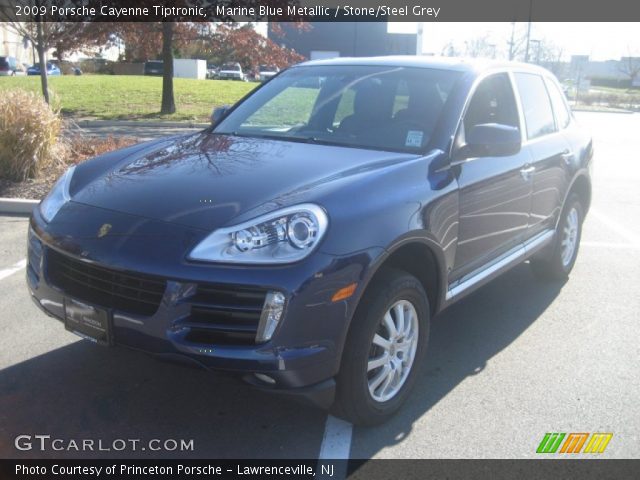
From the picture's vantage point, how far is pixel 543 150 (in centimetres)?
486

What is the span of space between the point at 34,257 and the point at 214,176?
1.01 metres

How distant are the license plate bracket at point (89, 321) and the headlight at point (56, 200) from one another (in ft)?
1.74

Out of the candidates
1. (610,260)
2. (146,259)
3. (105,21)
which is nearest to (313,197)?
(146,259)

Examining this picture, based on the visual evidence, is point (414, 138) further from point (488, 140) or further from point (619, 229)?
point (619, 229)

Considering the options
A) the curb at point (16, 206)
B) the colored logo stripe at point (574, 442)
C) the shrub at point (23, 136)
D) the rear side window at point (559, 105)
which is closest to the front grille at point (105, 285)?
the colored logo stripe at point (574, 442)

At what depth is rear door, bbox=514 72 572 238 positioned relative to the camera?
15.6 feet

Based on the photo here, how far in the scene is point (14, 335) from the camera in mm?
4227

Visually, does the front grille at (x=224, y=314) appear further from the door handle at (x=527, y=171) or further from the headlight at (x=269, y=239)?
the door handle at (x=527, y=171)

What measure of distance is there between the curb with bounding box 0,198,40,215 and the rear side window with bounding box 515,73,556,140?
17.4 feet

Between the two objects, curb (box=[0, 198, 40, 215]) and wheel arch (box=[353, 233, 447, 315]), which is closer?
wheel arch (box=[353, 233, 447, 315])

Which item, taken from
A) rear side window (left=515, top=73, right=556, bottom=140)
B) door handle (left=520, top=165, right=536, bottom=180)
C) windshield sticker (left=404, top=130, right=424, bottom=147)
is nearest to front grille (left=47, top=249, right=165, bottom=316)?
windshield sticker (left=404, top=130, right=424, bottom=147)

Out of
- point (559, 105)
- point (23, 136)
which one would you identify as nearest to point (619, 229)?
point (559, 105)

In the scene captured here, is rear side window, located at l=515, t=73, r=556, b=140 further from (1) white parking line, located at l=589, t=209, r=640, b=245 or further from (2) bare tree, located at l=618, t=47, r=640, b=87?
(2) bare tree, located at l=618, t=47, r=640, b=87

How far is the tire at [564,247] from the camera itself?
17.9ft
